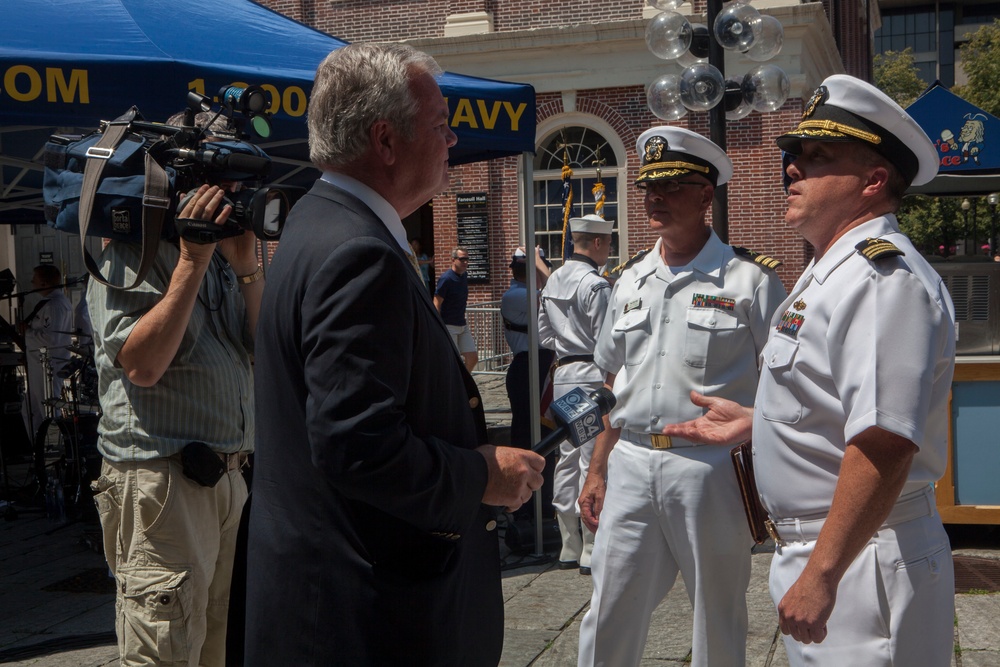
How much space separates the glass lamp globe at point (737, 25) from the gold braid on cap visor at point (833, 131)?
652 cm

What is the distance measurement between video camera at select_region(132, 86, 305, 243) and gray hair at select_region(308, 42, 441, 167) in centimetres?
58

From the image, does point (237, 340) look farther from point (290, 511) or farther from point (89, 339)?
point (89, 339)

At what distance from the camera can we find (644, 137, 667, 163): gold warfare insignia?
385 centimetres

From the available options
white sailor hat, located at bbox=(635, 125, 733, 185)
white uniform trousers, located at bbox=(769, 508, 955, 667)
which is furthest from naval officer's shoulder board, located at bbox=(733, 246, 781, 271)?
white uniform trousers, located at bbox=(769, 508, 955, 667)

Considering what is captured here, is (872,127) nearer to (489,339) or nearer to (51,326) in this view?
(51,326)

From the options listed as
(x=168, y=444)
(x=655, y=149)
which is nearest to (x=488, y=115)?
(x=655, y=149)

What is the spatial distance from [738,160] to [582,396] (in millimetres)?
16459

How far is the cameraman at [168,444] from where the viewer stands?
2834 mm

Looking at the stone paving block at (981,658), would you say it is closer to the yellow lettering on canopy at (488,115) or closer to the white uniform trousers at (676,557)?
the white uniform trousers at (676,557)

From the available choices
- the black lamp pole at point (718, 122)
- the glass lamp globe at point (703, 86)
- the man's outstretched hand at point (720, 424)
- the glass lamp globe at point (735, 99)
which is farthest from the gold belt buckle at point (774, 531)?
the glass lamp globe at point (735, 99)

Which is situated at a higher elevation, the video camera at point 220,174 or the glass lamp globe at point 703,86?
the glass lamp globe at point 703,86

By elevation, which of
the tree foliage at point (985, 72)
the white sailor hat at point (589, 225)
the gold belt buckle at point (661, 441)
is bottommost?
the gold belt buckle at point (661, 441)

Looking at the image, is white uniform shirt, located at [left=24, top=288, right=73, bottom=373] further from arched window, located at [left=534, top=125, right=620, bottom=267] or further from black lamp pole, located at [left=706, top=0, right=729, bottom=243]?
arched window, located at [left=534, top=125, right=620, bottom=267]

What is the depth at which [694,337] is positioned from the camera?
3584 mm
